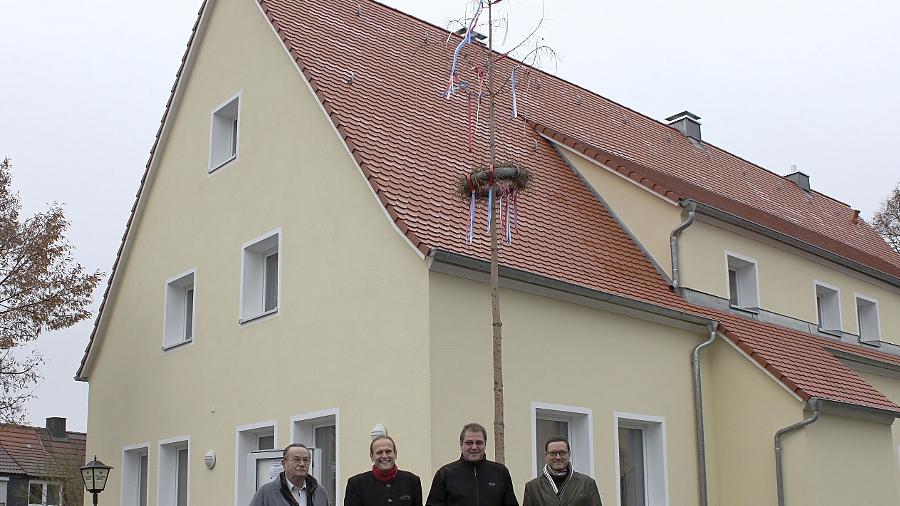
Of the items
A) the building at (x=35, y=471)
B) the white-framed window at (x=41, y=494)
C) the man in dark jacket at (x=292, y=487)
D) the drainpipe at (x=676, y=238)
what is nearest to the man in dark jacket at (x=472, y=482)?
the man in dark jacket at (x=292, y=487)

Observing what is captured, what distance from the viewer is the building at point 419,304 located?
11961 mm

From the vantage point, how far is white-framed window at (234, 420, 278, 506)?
1349 centimetres

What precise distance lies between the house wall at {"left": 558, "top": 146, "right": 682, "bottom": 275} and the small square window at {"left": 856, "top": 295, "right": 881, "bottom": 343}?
6.55 metres

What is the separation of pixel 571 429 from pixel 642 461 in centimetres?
147

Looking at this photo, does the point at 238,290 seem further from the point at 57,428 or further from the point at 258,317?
the point at 57,428

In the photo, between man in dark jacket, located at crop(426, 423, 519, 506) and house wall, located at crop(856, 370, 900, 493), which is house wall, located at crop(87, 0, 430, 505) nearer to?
man in dark jacket, located at crop(426, 423, 519, 506)

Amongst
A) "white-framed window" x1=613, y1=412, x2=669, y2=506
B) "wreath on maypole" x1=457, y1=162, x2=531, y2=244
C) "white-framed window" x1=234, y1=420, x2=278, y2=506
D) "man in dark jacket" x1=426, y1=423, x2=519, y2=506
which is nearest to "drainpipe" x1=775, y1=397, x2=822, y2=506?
"white-framed window" x1=613, y1=412, x2=669, y2=506

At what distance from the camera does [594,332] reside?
1320 cm

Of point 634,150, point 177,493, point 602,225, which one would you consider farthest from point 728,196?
point 177,493

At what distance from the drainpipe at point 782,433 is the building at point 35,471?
33.4 metres

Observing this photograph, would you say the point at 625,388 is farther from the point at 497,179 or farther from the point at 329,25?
the point at 329,25

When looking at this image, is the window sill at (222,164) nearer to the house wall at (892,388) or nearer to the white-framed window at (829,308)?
the white-framed window at (829,308)

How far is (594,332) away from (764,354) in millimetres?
2467

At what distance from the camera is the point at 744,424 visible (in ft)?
46.1
